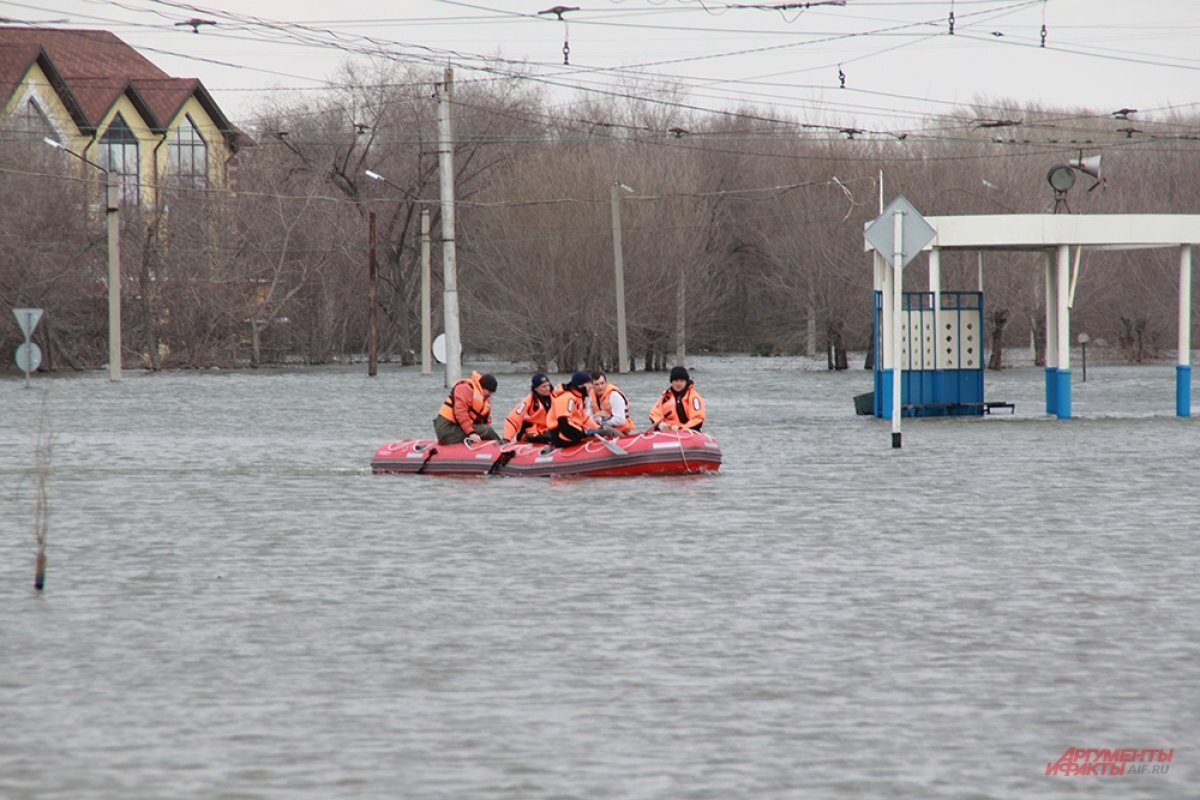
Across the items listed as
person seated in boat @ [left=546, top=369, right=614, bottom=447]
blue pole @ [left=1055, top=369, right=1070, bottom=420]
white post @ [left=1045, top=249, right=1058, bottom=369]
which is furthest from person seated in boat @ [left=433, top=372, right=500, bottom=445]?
blue pole @ [left=1055, top=369, right=1070, bottom=420]

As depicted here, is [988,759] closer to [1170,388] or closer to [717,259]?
[1170,388]

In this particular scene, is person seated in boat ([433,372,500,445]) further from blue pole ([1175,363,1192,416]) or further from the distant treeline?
the distant treeline

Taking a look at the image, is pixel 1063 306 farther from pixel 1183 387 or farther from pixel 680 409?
pixel 680 409

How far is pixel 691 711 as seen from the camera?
827 cm

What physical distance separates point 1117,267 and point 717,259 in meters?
18.4

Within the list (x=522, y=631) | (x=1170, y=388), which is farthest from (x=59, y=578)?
(x=1170, y=388)

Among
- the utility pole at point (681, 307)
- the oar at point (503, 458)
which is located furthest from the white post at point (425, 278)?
the oar at point (503, 458)

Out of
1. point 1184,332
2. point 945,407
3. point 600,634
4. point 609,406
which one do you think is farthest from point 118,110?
point 600,634

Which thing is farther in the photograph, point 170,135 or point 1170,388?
point 170,135

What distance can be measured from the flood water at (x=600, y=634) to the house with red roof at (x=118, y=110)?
65.1 metres

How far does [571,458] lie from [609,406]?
Answer: 2177 millimetres

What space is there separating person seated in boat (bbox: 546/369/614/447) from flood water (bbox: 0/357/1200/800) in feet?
3.23

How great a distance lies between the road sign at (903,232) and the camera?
2402cm

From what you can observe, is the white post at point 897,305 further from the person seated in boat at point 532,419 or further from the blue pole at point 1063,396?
the blue pole at point 1063,396
